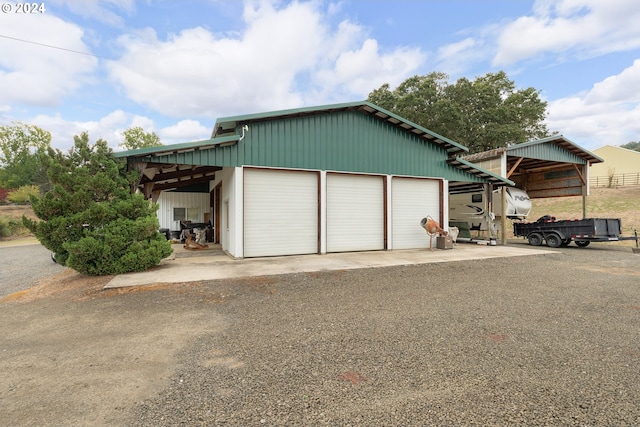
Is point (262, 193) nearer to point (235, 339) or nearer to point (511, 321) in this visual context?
point (235, 339)

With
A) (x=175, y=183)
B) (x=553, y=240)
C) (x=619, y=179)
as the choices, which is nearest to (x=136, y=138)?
(x=175, y=183)

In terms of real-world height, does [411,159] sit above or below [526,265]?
above

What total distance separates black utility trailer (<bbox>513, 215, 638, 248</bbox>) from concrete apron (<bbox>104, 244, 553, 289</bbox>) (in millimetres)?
4112

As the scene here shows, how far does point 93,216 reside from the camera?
7.10m

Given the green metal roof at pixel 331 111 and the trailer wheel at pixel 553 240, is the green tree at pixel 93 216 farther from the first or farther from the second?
the trailer wheel at pixel 553 240

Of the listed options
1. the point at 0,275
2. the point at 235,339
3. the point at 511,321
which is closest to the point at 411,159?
the point at 511,321

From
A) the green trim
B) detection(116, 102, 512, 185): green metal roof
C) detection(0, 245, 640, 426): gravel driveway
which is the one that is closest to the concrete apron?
detection(0, 245, 640, 426): gravel driveway

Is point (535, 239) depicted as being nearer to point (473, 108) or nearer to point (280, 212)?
point (280, 212)

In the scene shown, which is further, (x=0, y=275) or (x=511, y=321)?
(x=0, y=275)

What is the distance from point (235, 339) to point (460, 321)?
9.71 ft

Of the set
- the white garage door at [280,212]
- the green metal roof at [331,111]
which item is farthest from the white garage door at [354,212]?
the green metal roof at [331,111]

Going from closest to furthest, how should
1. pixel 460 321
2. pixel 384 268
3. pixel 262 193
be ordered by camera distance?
pixel 460 321, pixel 384 268, pixel 262 193

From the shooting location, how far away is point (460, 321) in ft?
14.0

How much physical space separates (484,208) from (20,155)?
65550 millimetres
